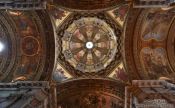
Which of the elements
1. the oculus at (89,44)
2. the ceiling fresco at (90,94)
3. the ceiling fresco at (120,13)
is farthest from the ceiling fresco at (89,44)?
the ceiling fresco at (90,94)

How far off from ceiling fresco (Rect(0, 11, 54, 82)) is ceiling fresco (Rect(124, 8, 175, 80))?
431cm

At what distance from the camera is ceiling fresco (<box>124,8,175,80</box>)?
19531 millimetres

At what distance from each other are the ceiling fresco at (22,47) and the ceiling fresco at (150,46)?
4313mm

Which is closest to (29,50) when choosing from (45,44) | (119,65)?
(45,44)

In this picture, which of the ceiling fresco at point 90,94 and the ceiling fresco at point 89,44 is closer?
the ceiling fresco at point 90,94

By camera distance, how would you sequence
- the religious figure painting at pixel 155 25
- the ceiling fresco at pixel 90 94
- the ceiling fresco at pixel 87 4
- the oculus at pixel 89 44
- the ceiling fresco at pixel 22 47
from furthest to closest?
1. the oculus at pixel 89 44
2. the ceiling fresco at pixel 90 94
3. the ceiling fresco at pixel 87 4
4. the ceiling fresco at pixel 22 47
5. the religious figure painting at pixel 155 25

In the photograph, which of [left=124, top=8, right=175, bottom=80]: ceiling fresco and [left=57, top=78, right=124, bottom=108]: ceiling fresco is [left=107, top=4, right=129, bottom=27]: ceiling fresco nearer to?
[left=124, top=8, right=175, bottom=80]: ceiling fresco

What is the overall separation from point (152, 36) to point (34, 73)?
6.45 meters

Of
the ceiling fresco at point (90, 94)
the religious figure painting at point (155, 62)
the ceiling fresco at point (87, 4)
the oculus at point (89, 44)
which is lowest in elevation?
the ceiling fresco at point (90, 94)

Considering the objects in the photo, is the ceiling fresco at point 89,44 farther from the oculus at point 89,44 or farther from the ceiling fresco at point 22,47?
the ceiling fresco at point 22,47

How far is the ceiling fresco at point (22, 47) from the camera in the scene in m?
19.5

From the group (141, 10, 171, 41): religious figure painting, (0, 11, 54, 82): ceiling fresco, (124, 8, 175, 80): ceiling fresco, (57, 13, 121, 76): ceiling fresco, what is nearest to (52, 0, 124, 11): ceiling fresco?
(57, 13, 121, 76): ceiling fresco

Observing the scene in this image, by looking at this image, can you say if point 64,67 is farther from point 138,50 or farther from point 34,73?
point 138,50

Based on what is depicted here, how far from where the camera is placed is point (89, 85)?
2084 cm
